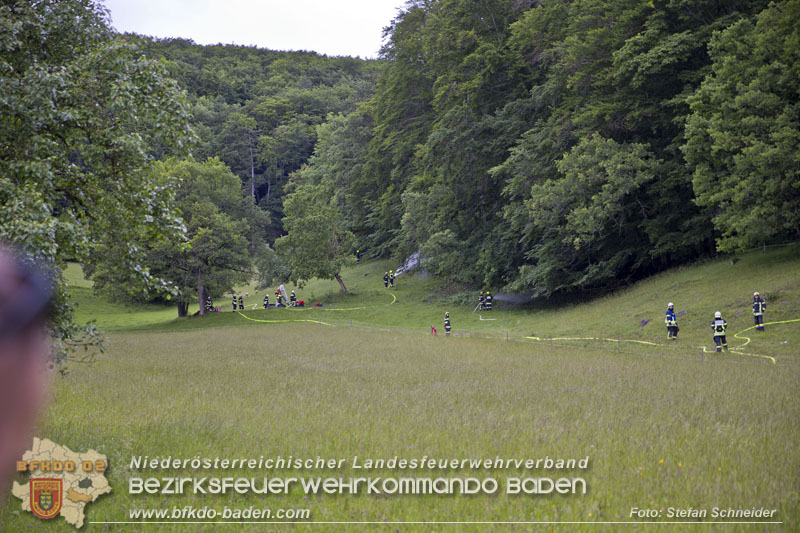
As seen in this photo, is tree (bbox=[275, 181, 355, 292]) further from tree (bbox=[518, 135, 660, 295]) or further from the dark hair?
the dark hair

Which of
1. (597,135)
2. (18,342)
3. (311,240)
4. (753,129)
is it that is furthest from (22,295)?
(311,240)

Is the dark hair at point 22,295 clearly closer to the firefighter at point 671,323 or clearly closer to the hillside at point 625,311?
the hillside at point 625,311

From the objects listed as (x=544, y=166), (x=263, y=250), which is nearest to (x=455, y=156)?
(x=544, y=166)

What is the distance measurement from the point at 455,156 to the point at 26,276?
124 ft

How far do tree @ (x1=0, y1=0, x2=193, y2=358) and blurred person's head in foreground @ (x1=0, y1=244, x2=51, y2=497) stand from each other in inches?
10.9

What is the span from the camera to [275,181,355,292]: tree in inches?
2020

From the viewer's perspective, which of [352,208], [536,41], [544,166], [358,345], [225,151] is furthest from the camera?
[225,151]

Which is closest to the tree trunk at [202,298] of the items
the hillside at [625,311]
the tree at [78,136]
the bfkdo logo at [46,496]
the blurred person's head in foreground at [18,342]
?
the hillside at [625,311]

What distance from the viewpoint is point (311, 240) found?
169 ft

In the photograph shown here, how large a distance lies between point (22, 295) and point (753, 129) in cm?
2877

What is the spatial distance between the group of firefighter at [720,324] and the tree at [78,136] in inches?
690

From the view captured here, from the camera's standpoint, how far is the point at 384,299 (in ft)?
163

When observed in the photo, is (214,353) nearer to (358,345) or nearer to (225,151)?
(358,345)

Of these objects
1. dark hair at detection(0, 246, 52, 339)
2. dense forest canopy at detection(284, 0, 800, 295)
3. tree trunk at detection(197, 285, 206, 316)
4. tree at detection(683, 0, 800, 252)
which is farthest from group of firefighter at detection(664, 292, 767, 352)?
tree trunk at detection(197, 285, 206, 316)
